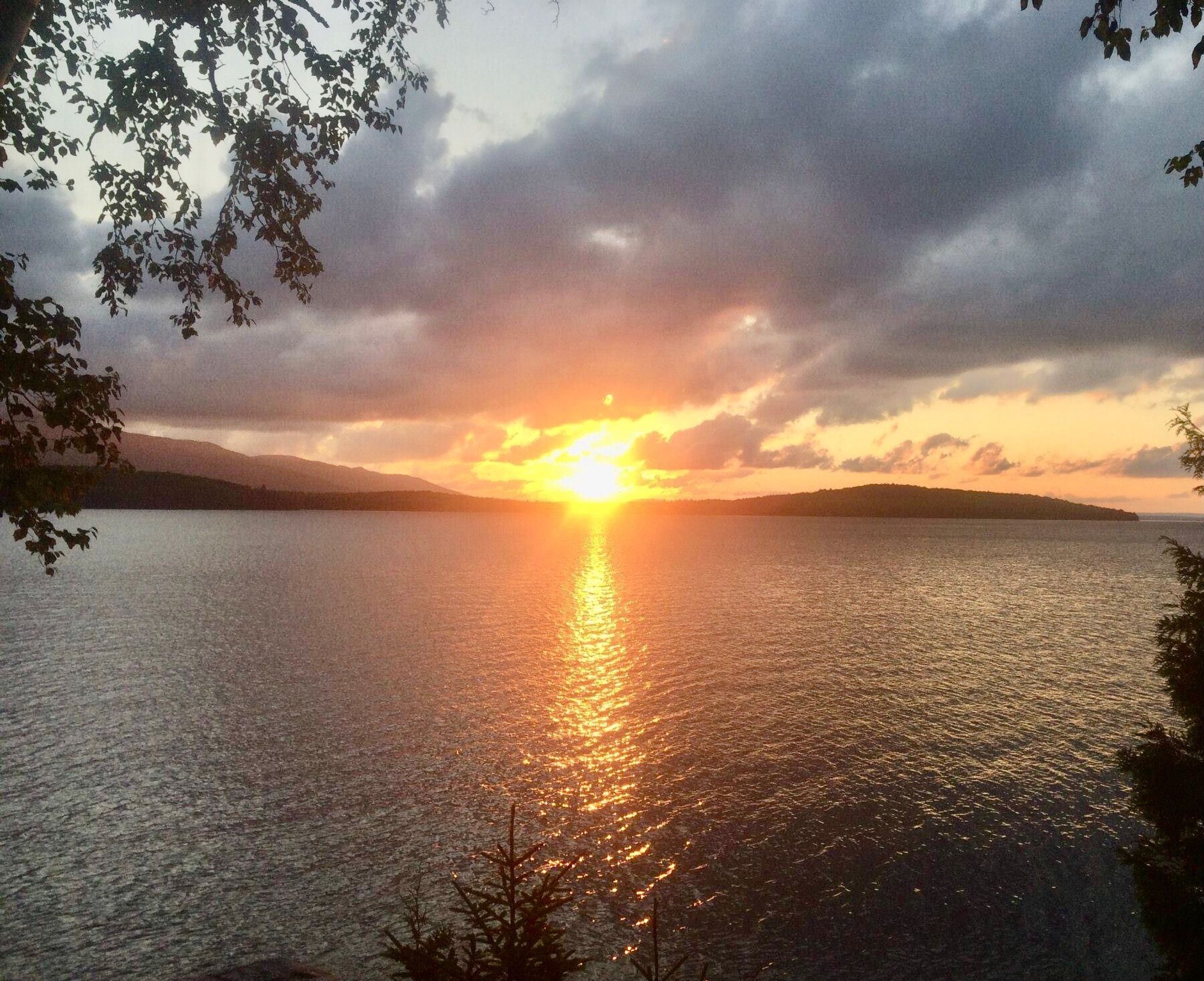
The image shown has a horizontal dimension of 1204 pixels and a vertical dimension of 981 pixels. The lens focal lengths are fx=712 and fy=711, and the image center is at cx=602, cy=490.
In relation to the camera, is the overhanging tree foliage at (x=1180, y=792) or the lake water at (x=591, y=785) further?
the lake water at (x=591, y=785)

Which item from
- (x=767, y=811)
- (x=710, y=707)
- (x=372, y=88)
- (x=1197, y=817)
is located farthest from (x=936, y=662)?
(x=372, y=88)

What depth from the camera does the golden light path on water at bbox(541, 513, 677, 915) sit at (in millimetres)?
21594

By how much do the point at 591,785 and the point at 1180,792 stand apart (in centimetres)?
1866

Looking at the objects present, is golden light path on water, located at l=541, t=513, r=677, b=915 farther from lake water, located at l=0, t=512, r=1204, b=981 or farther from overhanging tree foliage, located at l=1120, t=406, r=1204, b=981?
overhanging tree foliage, located at l=1120, t=406, r=1204, b=981

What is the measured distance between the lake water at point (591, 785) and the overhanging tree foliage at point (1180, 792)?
3897mm

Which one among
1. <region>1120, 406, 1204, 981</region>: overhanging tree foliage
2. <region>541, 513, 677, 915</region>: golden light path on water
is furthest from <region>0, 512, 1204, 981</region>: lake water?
<region>1120, 406, 1204, 981</region>: overhanging tree foliage

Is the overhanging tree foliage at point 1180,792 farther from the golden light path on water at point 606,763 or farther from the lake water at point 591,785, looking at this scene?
the golden light path on water at point 606,763

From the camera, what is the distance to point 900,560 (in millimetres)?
147375

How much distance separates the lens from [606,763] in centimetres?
3003

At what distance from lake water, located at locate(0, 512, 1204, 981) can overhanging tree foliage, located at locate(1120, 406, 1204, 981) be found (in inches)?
153

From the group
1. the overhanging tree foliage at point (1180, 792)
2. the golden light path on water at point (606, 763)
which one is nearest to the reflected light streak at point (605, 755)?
the golden light path on water at point (606, 763)

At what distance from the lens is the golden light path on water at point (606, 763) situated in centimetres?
2159

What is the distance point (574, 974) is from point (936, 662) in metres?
41.9

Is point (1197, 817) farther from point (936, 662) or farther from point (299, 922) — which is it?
point (936, 662)
